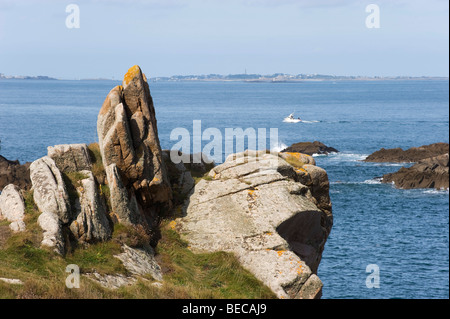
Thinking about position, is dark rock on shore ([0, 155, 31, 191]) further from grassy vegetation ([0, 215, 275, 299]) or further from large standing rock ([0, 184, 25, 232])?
grassy vegetation ([0, 215, 275, 299])

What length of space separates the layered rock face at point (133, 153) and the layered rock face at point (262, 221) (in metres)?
1.72

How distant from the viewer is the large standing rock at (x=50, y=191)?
19.6m

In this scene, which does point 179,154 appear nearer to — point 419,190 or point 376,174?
point 419,190

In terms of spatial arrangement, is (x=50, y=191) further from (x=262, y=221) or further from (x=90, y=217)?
(x=262, y=221)

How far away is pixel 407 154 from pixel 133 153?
8553 centimetres

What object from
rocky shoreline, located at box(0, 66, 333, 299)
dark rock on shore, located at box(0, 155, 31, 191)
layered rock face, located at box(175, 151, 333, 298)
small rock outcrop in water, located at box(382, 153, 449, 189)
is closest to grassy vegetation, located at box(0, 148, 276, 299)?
rocky shoreline, located at box(0, 66, 333, 299)

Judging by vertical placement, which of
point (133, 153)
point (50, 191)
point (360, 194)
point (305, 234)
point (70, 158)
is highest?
point (133, 153)

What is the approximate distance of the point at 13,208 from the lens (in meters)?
20.2

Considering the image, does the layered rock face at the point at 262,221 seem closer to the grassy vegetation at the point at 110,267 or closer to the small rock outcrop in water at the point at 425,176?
the grassy vegetation at the point at 110,267

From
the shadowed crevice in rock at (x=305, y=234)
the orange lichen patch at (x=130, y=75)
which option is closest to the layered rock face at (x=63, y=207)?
the orange lichen patch at (x=130, y=75)

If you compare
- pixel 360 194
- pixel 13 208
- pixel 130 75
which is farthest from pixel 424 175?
pixel 13 208

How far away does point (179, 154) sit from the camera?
2711 cm

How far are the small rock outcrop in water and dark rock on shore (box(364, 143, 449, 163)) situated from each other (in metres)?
10.9

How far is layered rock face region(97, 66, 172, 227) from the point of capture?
71.2ft
